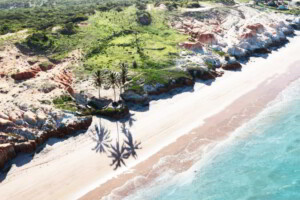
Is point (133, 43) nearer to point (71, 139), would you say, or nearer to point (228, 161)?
point (71, 139)

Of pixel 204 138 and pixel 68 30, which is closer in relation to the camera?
pixel 204 138

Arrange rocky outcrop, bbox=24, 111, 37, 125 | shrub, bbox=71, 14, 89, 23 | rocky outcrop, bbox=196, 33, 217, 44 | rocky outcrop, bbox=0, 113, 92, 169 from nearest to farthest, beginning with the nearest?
1. rocky outcrop, bbox=0, 113, 92, 169
2. rocky outcrop, bbox=24, 111, 37, 125
3. rocky outcrop, bbox=196, 33, 217, 44
4. shrub, bbox=71, 14, 89, 23

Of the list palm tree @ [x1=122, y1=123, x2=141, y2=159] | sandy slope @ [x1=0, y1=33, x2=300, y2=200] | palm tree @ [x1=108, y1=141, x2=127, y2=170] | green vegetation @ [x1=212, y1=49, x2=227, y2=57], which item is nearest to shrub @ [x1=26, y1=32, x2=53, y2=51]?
sandy slope @ [x1=0, y1=33, x2=300, y2=200]

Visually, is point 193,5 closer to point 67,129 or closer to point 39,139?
point 67,129

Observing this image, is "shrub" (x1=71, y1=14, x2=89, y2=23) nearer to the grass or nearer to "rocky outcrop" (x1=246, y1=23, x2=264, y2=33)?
the grass

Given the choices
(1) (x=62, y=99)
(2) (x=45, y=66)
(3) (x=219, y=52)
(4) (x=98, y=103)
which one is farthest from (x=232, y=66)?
(2) (x=45, y=66)
